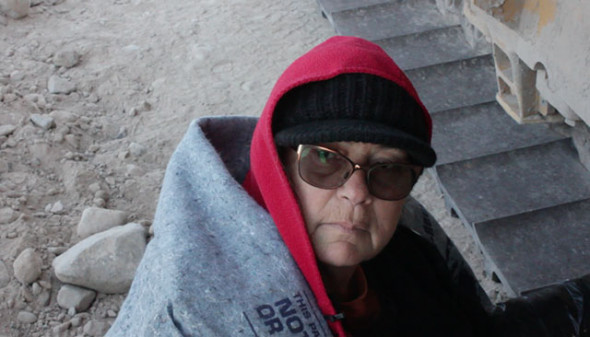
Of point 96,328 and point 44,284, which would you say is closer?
point 96,328

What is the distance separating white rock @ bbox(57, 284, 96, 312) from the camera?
3.25m

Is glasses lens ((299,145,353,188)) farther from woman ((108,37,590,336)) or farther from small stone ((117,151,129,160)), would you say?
small stone ((117,151,129,160))

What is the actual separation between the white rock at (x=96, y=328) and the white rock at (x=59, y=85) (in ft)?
7.81

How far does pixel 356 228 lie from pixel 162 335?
1.80ft

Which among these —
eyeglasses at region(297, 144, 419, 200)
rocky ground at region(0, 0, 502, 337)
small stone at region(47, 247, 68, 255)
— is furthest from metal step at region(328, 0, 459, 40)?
eyeglasses at region(297, 144, 419, 200)

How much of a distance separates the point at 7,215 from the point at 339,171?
266 centimetres

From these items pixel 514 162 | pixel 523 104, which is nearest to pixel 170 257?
pixel 523 104

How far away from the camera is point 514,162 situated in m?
3.80

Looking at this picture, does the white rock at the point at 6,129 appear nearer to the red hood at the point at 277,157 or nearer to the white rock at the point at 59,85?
→ the white rock at the point at 59,85

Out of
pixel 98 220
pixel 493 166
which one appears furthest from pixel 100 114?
pixel 493 166

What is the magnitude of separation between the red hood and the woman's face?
9 centimetres

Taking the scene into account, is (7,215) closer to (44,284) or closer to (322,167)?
(44,284)

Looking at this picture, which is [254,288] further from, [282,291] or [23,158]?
[23,158]

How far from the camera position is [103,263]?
3.28m
